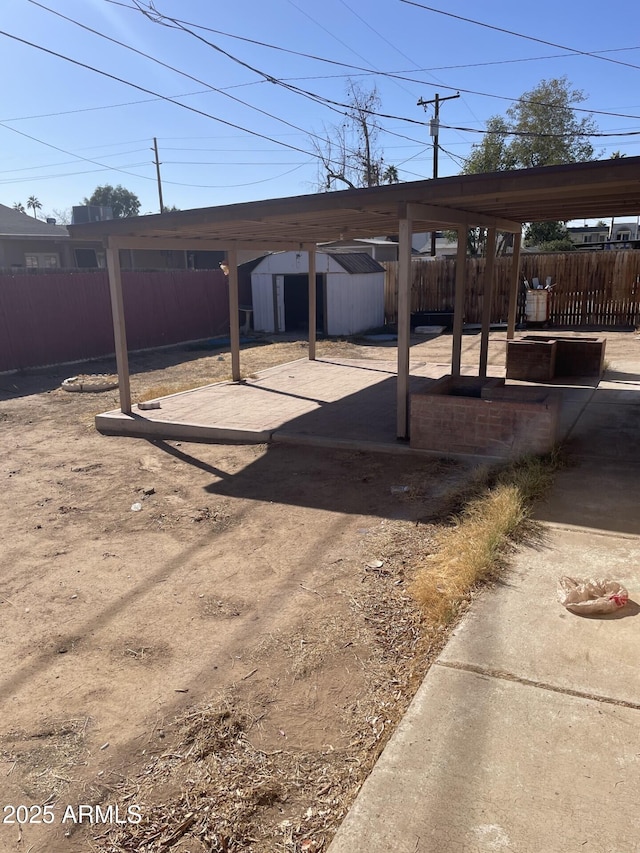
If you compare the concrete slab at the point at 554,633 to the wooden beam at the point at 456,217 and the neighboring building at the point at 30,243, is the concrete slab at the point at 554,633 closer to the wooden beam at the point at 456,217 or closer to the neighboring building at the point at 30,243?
the wooden beam at the point at 456,217

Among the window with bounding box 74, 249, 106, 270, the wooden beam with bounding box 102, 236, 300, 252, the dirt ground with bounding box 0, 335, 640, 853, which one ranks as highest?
the window with bounding box 74, 249, 106, 270

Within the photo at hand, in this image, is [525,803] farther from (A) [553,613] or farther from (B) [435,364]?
(B) [435,364]

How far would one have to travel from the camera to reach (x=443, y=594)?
3771mm

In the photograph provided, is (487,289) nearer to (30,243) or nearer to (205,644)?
(205,644)

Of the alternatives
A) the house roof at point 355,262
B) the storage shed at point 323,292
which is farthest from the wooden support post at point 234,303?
the house roof at point 355,262

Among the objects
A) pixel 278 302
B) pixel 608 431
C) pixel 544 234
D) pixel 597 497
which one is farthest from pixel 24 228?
pixel 544 234

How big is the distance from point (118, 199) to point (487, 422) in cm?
6362

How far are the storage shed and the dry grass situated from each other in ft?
46.1

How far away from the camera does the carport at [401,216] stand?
19.7 ft

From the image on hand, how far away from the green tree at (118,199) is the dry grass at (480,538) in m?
60.2

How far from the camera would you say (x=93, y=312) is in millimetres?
15570

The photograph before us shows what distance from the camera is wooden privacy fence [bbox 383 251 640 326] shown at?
18500 mm

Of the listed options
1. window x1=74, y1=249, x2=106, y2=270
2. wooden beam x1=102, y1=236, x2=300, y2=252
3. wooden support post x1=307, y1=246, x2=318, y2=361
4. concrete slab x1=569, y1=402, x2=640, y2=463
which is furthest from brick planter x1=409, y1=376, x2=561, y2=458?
window x1=74, y1=249, x2=106, y2=270

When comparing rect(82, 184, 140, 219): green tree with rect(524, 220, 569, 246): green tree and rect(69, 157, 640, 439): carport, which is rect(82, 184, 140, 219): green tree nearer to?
rect(524, 220, 569, 246): green tree
